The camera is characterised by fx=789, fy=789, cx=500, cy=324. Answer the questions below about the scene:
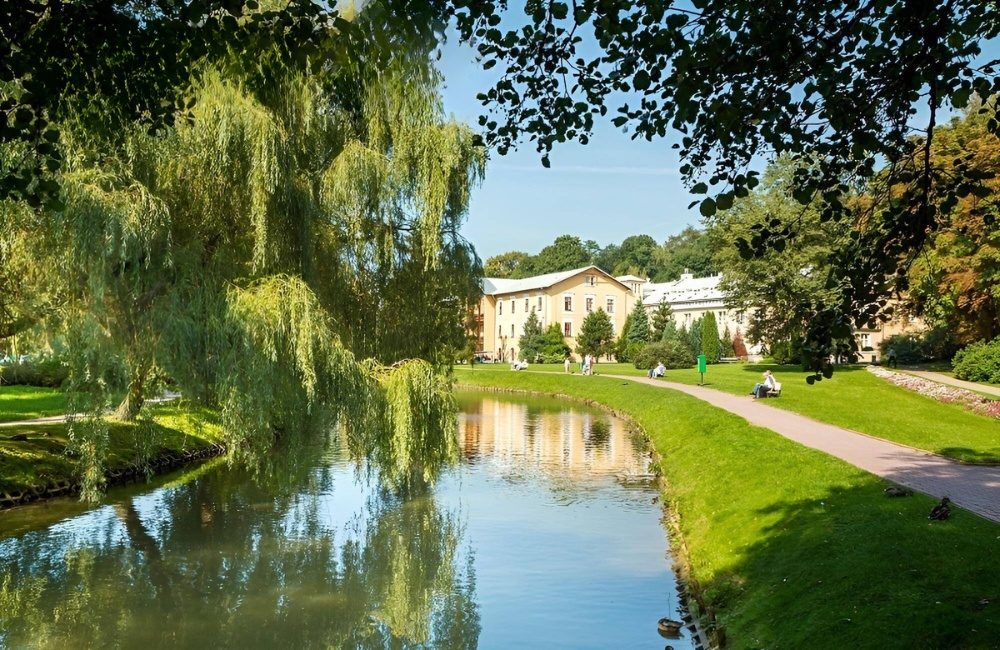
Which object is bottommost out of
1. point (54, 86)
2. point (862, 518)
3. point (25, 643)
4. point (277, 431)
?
point (25, 643)

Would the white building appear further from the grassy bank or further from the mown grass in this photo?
the grassy bank

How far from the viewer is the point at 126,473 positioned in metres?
18.6

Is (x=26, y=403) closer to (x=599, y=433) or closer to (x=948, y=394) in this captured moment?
(x=599, y=433)

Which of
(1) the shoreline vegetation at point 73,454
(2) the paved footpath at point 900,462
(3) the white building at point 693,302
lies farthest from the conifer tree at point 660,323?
(1) the shoreline vegetation at point 73,454

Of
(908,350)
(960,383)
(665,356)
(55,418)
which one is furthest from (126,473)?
(908,350)

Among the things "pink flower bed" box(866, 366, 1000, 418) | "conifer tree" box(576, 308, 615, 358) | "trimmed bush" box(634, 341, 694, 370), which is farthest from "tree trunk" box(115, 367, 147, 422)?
"conifer tree" box(576, 308, 615, 358)

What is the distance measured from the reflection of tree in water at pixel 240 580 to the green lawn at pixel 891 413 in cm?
1093

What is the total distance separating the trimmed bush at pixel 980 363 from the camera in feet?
107

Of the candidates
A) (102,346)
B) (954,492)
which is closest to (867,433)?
(954,492)

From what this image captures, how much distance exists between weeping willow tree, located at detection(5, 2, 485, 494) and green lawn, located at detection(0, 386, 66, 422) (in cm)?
893

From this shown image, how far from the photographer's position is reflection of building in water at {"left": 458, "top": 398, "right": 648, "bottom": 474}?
2288cm

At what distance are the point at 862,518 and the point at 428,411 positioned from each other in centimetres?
756

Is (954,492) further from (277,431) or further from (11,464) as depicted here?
(11,464)

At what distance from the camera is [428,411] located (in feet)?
48.5
